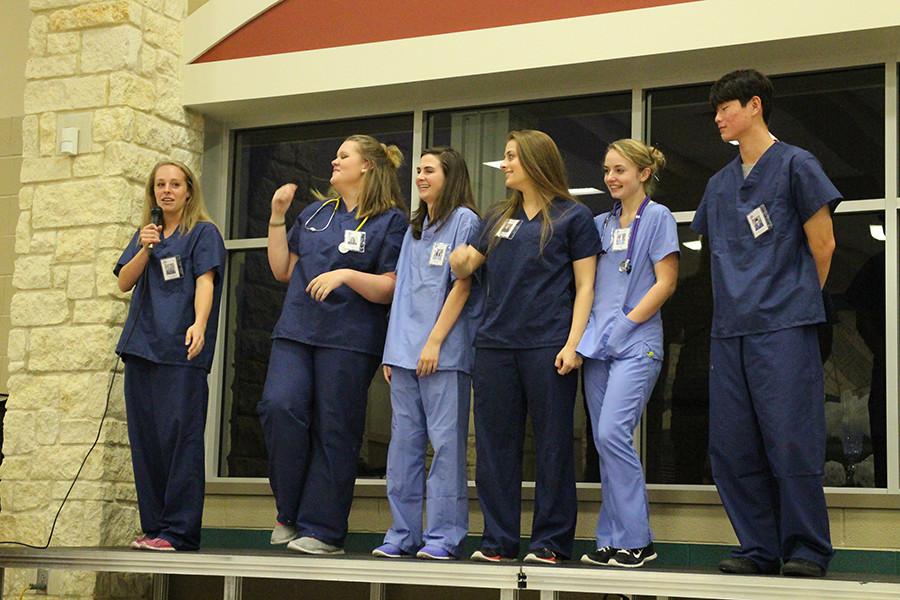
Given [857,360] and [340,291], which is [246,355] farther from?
[857,360]

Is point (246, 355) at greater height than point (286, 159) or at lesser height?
lesser

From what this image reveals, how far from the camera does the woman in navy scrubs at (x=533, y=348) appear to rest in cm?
468

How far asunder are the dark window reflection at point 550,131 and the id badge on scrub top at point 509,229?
0.98 m

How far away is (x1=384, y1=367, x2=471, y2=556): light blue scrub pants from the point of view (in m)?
4.87

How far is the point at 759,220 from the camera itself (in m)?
4.29

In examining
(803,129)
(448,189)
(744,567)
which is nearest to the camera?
(744,567)

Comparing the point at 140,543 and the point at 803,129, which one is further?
the point at 803,129

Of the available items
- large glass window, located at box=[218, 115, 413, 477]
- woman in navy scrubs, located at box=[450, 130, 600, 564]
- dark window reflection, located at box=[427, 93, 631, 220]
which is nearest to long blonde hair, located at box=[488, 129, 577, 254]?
woman in navy scrubs, located at box=[450, 130, 600, 564]

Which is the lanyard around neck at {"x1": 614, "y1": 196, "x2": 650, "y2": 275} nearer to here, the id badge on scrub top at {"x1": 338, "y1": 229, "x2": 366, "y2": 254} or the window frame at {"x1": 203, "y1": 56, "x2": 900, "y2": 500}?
the window frame at {"x1": 203, "y1": 56, "x2": 900, "y2": 500}

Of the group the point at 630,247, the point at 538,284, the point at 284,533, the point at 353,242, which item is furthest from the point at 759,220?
the point at 284,533

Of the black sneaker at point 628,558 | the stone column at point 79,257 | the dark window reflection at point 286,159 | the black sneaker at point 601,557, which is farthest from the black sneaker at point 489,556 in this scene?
the dark window reflection at point 286,159

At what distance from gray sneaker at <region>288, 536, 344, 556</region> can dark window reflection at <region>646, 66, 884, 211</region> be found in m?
2.07

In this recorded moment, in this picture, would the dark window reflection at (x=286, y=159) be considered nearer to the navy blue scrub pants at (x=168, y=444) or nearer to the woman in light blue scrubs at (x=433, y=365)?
the woman in light blue scrubs at (x=433, y=365)

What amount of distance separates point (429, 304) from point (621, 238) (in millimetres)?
800
